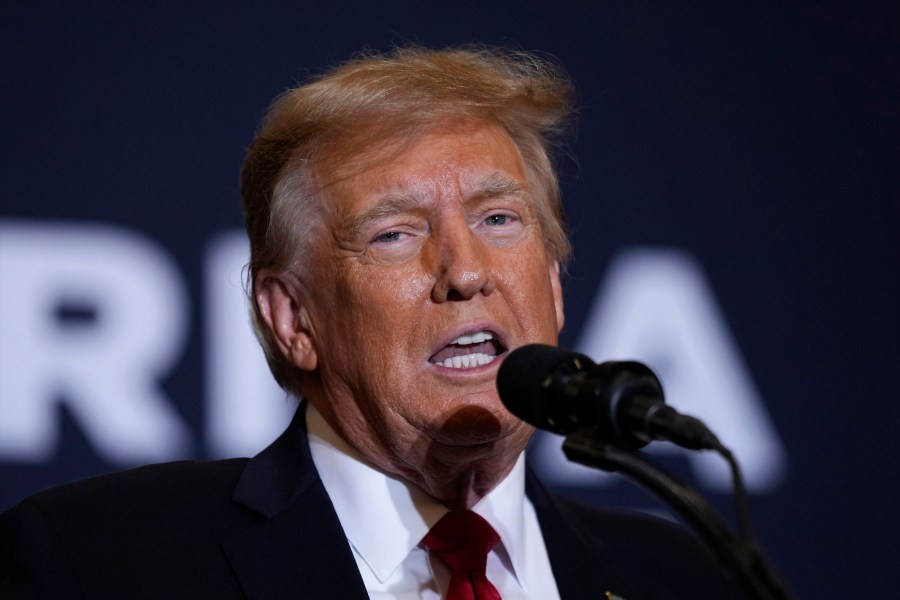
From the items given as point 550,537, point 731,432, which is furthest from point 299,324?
point 731,432

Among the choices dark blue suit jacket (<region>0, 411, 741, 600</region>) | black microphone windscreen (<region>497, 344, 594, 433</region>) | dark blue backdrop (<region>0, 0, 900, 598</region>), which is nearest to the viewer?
Result: black microphone windscreen (<region>497, 344, 594, 433</region>)

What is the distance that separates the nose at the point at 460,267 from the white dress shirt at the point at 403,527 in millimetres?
357

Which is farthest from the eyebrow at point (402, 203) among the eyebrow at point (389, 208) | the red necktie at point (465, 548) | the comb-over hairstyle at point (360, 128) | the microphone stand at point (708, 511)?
the microphone stand at point (708, 511)

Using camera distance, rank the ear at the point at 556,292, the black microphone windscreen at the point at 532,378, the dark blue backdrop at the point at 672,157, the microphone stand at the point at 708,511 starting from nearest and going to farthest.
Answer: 1. the microphone stand at the point at 708,511
2. the black microphone windscreen at the point at 532,378
3. the ear at the point at 556,292
4. the dark blue backdrop at the point at 672,157

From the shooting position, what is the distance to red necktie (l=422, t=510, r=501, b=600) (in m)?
1.84

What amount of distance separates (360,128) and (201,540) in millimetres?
758

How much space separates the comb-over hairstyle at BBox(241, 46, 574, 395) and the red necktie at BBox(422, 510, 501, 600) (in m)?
0.45

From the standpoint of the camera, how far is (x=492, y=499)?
2020 millimetres

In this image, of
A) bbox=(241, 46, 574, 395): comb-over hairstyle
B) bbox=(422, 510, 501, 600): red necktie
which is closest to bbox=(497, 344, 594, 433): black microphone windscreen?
bbox=(422, 510, 501, 600): red necktie

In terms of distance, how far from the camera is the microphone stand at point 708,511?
111cm

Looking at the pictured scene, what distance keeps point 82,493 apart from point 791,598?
4.06 feet

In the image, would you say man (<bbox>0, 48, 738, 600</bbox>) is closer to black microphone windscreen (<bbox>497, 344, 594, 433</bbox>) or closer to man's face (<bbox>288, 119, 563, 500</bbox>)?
man's face (<bbox>288, 119, 563, 500</bbox>)

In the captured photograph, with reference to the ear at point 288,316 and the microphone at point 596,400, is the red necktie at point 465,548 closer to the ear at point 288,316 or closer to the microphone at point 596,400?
the ear at point 288,316

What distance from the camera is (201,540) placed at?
1826 millimetres
